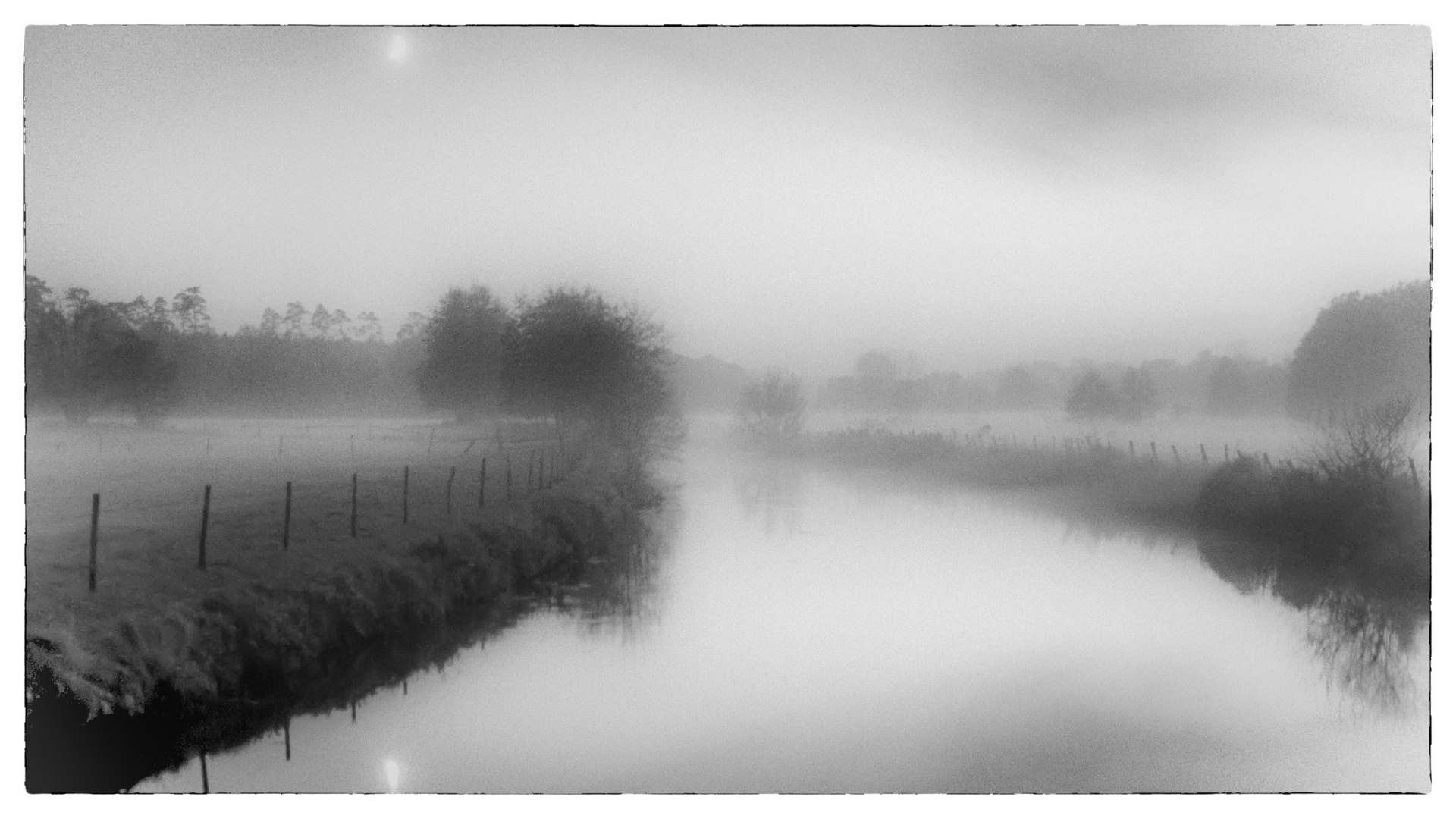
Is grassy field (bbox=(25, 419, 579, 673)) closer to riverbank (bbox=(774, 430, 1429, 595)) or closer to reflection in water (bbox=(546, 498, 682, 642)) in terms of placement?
reflection in water (bbox=(546, 498, 682, 642))

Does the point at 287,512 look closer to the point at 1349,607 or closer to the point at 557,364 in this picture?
the point at 557,364

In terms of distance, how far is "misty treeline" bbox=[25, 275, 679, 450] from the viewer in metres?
4.95

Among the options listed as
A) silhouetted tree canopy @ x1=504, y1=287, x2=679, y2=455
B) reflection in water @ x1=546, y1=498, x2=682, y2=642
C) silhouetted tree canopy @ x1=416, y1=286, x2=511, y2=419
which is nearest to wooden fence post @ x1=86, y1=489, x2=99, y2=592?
silhouetted tree canopy @ x1=416, y1=286, x2=511, y2=419

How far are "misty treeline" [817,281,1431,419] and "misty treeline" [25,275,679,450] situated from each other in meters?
0.97

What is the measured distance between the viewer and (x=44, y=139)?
5023mm

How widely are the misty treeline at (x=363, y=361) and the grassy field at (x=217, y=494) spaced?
0.11 m

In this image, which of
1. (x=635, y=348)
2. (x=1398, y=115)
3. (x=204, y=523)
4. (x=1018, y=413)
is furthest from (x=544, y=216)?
(x=1398, y=115)

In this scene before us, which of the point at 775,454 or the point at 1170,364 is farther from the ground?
the point at 1170,364

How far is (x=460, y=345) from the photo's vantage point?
16.6 feet

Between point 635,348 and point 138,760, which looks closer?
point 138,760

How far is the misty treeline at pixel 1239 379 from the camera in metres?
5.07

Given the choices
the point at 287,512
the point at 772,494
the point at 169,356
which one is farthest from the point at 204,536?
the point at 772,494

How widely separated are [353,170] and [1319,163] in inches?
172

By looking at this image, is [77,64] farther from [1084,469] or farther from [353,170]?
[1084,469]
